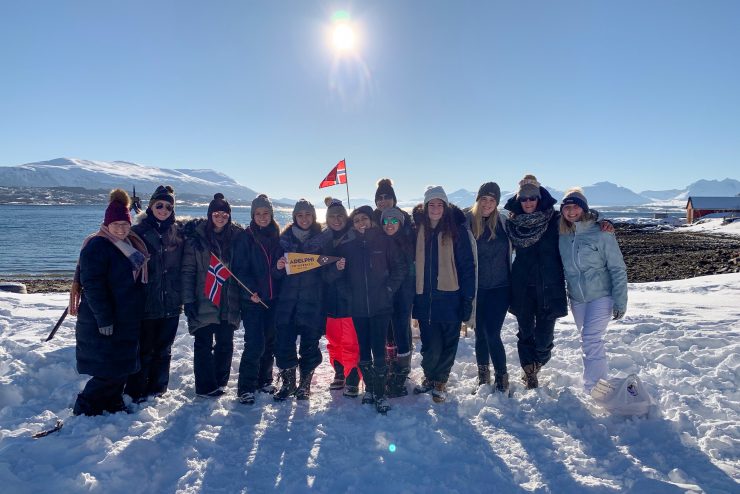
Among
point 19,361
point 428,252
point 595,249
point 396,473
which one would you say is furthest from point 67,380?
point 595,249

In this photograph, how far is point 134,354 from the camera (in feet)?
14.9

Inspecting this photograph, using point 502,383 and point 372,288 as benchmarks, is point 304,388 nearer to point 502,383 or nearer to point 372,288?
point 372,288

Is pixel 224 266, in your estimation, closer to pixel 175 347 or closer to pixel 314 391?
pixel 314 391

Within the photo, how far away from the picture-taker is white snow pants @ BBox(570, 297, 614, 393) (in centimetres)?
474

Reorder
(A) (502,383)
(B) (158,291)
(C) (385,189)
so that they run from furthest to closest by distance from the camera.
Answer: (C) (385,189)
(A) (502,383)
(B) (158,291)

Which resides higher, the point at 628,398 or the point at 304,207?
the point at 304,207

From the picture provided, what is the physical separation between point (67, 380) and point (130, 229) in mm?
2488

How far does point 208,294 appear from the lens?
5.02 metres

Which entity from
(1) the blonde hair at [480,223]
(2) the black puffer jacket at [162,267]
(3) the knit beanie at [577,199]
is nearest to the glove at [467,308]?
(1) the blonde hair at [480,223]

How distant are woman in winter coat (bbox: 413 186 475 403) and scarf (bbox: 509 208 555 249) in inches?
23.0

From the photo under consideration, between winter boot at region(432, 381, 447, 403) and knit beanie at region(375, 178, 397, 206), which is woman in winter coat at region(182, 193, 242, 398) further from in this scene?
winter boot at region(432, 381, 447, 403)

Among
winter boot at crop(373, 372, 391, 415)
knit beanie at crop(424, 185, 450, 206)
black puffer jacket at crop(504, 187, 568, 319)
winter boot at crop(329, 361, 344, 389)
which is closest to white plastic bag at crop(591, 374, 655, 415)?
black puffer jacket at crop(504, 187, 568, 319)

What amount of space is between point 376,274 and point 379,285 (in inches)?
5.6

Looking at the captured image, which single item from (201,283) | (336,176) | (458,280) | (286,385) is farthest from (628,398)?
(336,176)
